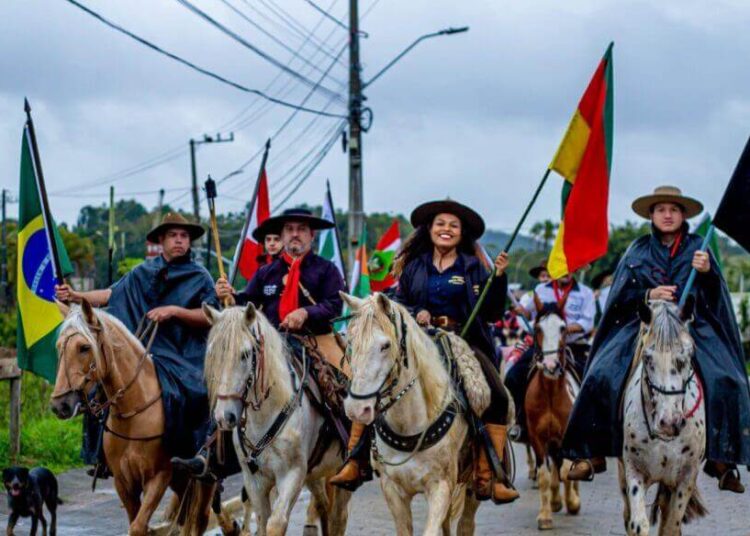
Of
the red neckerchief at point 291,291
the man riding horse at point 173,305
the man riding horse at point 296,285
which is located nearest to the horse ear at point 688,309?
the man riding horse at point 296,285

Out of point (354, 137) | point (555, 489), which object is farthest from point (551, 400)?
point (354, 137)

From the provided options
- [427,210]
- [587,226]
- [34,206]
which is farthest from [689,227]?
[34,206]

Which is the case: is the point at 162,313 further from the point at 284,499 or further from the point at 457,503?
the point at 457,503

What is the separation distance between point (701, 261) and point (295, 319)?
3018 mm

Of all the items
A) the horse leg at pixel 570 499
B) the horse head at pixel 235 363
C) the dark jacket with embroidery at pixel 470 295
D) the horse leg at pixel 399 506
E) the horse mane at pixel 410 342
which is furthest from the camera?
the horse leg at pixel 570 499

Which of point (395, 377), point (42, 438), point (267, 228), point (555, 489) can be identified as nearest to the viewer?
point (395, 377)

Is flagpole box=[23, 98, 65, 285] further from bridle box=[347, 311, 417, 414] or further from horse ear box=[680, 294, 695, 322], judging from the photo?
horse ear box=[680, 294, 695, 322]

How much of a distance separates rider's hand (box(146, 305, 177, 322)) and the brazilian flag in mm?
1104

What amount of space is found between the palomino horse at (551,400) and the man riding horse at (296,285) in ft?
11.8

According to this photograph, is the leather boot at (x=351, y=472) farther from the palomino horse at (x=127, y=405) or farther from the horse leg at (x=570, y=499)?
the horse leg at (x=570, y=499)

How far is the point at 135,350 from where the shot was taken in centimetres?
894

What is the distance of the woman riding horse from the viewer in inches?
346

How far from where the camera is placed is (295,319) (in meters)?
9.27

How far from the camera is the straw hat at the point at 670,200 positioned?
9.23m
